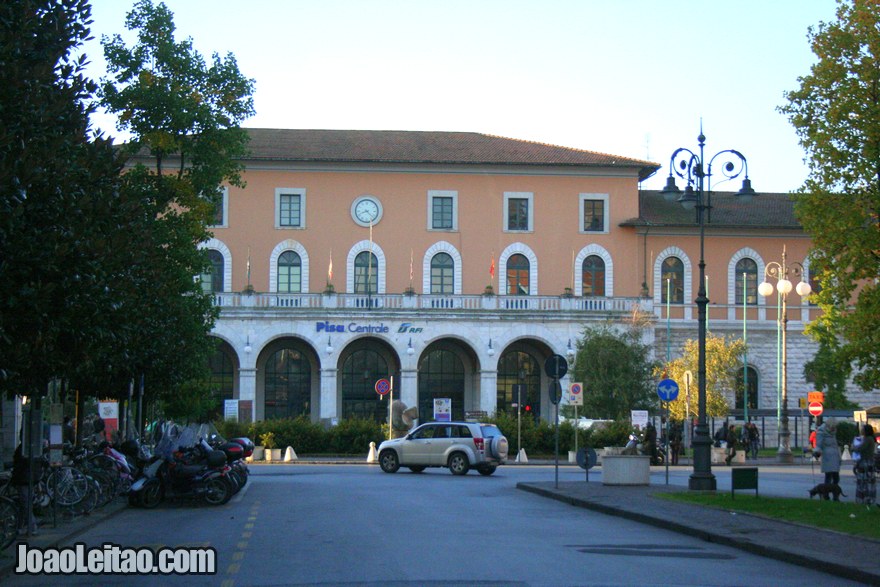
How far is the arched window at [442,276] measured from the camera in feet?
206

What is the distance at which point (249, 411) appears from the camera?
54.3 metres

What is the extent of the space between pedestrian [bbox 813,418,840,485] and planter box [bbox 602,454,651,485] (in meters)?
3.91

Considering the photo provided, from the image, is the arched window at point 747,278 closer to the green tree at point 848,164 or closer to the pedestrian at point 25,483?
the green tree at point 848,164

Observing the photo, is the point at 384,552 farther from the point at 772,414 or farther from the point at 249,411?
the point at 772,414

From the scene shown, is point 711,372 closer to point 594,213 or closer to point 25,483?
point 594,213

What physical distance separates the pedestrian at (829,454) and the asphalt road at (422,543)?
19.3 ft

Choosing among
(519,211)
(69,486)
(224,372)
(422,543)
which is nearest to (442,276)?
(519,211)

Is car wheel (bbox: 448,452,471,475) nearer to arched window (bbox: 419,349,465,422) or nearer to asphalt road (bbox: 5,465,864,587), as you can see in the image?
asphalt road (bbox: 5,465,864,587)

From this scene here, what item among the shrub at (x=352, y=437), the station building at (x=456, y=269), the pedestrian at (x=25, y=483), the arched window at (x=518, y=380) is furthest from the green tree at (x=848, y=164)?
the arched window at (x=518, y=380)

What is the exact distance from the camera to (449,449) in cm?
3584

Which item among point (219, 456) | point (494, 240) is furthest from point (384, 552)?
point (494, 240)

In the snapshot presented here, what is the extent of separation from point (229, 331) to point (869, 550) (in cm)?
4619

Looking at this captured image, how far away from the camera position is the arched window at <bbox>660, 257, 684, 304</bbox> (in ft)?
211

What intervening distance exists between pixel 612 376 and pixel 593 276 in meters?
9.51
